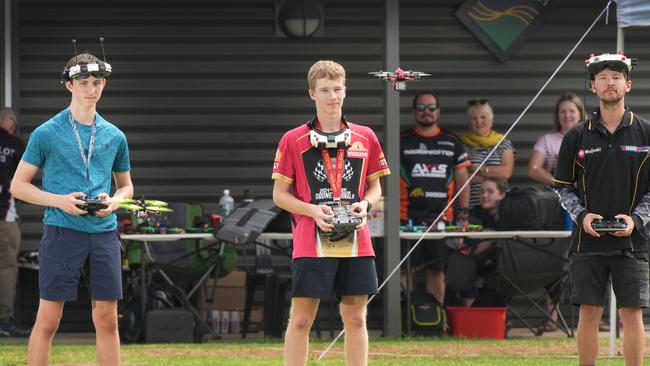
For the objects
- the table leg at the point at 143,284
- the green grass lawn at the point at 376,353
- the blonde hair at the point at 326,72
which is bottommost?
the green grass lawn at the point at 376,353

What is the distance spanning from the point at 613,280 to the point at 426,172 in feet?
14.4

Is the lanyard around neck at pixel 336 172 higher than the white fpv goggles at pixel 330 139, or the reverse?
the white fpv goggles at pixel 330 139

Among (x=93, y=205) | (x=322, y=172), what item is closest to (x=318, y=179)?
(x=322, y=172)

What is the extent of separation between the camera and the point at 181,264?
37.4 feet

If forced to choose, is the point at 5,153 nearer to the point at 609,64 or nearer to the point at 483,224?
the point at 483,224

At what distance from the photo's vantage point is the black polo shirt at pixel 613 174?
7250mm

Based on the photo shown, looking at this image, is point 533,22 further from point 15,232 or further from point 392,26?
point 15,232

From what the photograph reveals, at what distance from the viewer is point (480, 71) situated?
1266 centimetres

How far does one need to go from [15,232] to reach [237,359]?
293 centimetres

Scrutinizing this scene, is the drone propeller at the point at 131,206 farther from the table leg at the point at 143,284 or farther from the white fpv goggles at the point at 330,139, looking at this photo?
the table leg at the point at 143,284

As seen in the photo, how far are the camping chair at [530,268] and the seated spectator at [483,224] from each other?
295 mm

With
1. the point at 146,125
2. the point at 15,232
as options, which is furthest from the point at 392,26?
the point at 15,232

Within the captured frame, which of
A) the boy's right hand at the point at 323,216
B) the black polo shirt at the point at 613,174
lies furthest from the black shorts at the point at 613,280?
the boy's right hand at the point at 323,216

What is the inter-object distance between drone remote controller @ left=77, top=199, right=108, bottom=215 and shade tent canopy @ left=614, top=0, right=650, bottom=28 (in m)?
4.09
